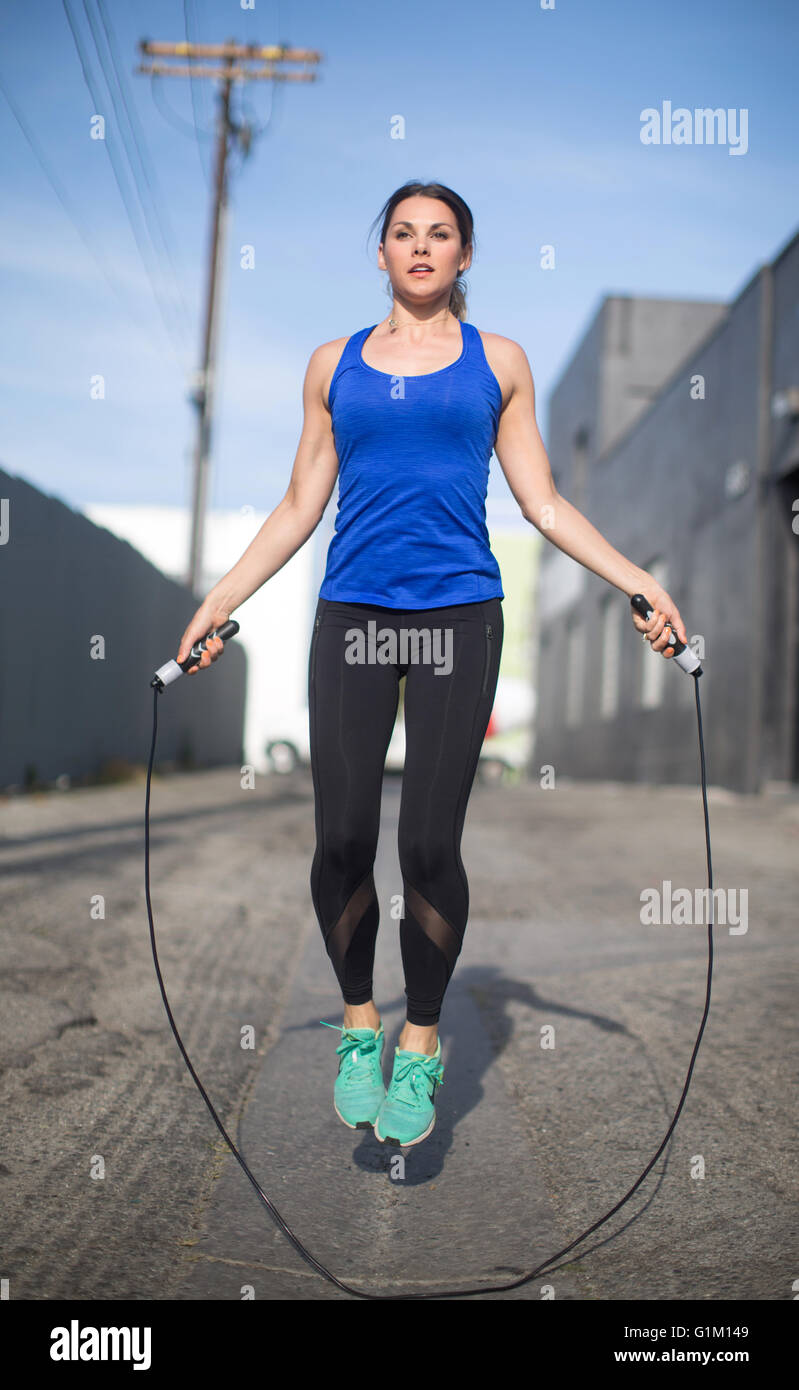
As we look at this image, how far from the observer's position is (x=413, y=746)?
261 centimetres

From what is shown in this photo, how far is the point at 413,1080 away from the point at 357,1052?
162 mm

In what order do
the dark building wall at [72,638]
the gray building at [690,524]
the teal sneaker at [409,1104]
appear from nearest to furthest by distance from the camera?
the teal sneaker at [409,1104]
the dark building wall at [72,638]
the gray building at [690,524]

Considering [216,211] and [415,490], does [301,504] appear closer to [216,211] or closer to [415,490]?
[415,490]

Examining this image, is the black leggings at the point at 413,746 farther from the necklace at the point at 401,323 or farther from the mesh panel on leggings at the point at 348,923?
the necklace at the point at 401,323

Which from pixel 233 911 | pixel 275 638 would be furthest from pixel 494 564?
pixel 275 638

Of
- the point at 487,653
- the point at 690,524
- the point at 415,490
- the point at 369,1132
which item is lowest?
the point at 369,1132

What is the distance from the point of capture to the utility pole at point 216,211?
17.4 meters

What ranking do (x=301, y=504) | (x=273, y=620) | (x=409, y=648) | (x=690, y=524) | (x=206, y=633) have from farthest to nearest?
1. (x=273, y=620)
2. (x=690, y=524)
3. (x=301, y=504)
4. (x=206, y=633)
5. (x=409, y=648)

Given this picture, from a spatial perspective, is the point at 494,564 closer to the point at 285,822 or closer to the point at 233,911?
the point at 233,911

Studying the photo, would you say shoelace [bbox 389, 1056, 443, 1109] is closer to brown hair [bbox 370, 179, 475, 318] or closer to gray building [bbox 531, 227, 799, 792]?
brown hair [bbox 370, 179, 475, 318]

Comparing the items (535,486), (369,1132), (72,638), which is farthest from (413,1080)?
(72,638)

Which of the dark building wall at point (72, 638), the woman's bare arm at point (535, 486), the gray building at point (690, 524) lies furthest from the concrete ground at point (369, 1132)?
the dark building wall at point (72, 638)

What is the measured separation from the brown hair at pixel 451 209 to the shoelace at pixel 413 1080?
1.77m
